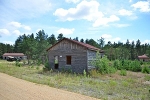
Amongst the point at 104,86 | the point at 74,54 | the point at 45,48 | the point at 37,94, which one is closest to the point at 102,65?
the point at 74,54

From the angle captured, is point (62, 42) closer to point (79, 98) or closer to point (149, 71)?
point (149, 71)

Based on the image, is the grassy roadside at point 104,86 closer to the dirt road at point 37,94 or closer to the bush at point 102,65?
the dirt road at point 37,94

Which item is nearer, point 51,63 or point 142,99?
point 142,99

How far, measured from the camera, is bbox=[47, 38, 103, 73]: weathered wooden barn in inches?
777

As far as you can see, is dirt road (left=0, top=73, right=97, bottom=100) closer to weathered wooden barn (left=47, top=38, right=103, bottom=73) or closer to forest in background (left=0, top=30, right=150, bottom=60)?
weathered wooden barn (left=47, top=38, right=103, bottom=73)

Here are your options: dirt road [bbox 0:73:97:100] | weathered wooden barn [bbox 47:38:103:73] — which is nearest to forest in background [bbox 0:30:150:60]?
weathered wooden barn [bbox 47:38:103:73]

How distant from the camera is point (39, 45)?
1523 inches

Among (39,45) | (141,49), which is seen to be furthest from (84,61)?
(141,49)

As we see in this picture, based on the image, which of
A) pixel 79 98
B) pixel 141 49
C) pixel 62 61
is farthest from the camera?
pixel 141 49

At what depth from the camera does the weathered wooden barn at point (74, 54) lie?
19.7 metres

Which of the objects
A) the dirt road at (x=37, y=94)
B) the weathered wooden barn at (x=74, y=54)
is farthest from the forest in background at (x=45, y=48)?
the dirt road at (x=37, y=94)

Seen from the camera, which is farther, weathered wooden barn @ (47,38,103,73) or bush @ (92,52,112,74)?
weathered wooden barn @ (47,38,103,73)

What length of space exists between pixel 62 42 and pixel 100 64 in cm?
603

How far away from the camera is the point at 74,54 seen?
67.6 feet
